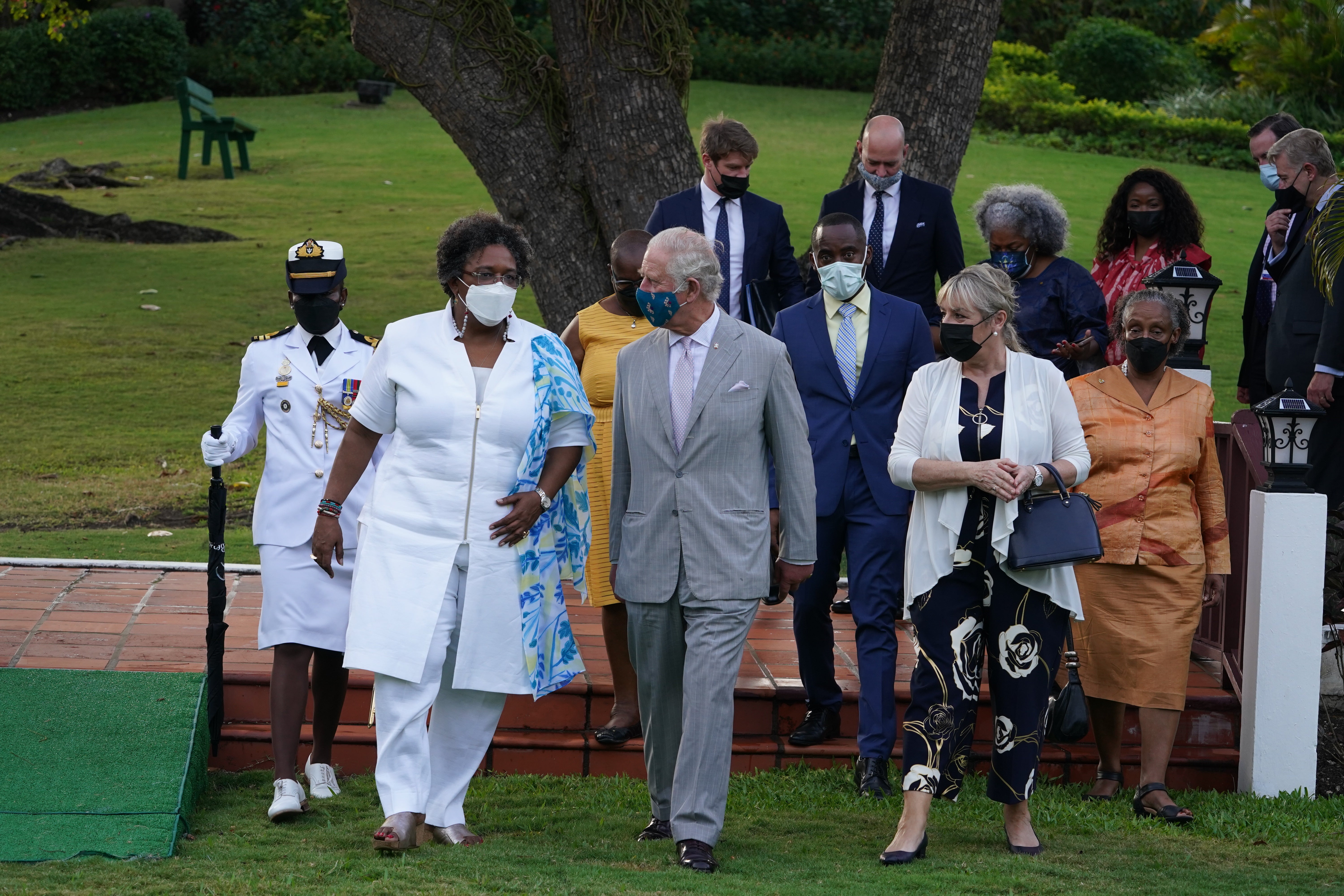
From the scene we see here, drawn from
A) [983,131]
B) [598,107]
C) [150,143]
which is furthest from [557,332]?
[983,131]

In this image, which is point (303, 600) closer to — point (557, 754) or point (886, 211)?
point (557, 754)

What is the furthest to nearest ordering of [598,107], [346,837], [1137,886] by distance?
[598,107], [346,837], [1137,886]

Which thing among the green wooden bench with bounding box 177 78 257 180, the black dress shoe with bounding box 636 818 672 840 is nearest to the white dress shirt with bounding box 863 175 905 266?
the black dress shoe with bounding box 636 818 672 840

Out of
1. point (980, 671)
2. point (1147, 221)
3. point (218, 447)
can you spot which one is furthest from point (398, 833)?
point (1147, 221)

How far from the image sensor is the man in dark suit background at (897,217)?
6.30m

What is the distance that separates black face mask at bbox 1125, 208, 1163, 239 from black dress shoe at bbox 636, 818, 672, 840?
3683 millimetres

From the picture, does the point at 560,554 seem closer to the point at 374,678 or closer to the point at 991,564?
the point at 374,678

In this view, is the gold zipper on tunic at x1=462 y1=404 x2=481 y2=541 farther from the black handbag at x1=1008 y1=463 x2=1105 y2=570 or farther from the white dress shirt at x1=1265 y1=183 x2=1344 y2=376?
the white dress shirt at x1=1265 y1=183 x2=1344 y2=376

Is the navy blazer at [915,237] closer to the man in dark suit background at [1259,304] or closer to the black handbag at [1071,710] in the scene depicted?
the black handbag at [1071,710]

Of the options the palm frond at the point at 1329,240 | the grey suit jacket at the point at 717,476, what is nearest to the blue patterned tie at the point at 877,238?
the grey suit jacket at the point at 717,476

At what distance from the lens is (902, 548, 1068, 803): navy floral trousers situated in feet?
15.3

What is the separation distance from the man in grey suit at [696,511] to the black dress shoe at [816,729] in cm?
103

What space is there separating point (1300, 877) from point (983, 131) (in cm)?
2447

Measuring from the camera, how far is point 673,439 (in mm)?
4684
